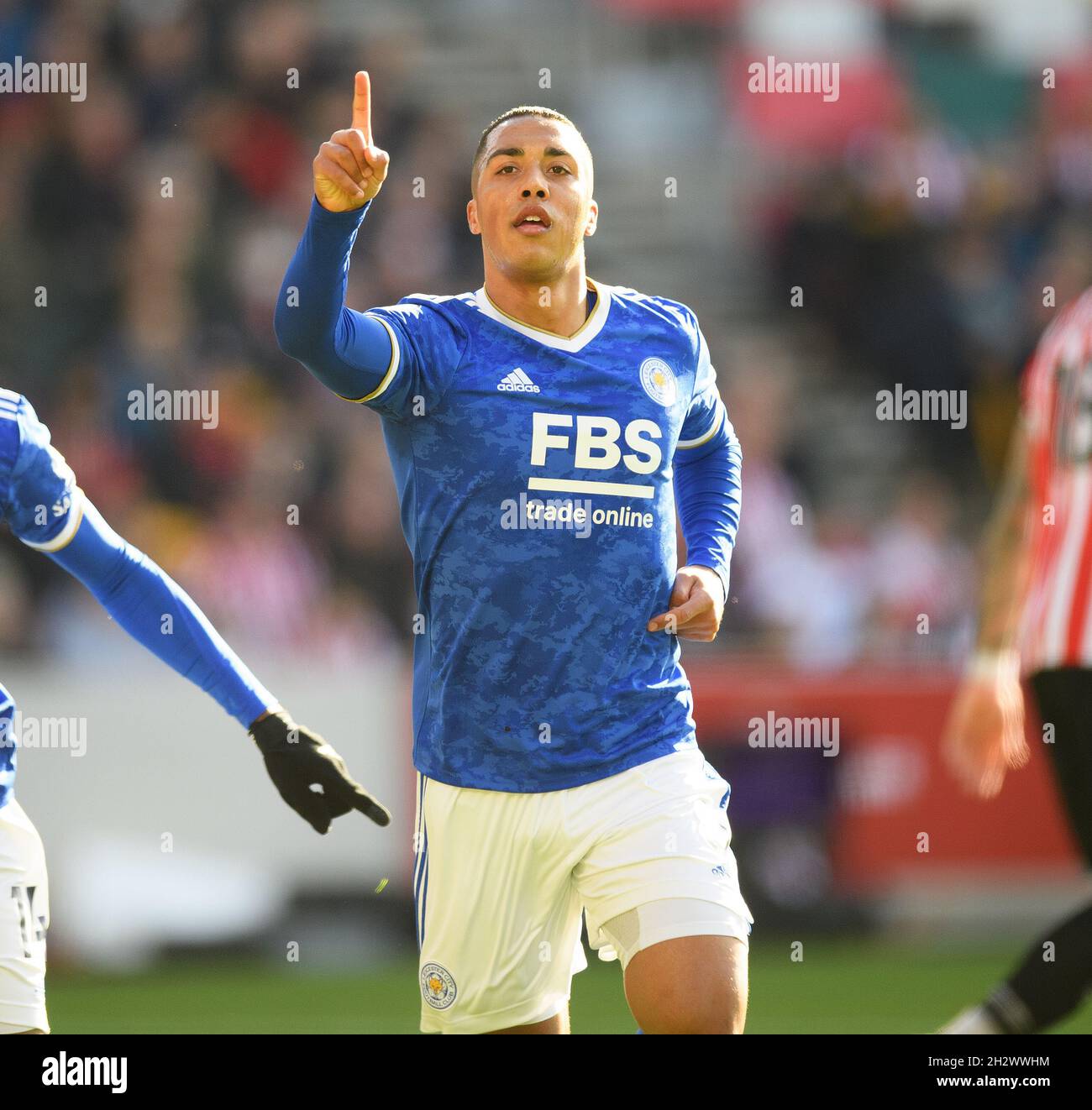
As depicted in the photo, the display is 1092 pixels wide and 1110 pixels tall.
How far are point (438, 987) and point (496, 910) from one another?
0.23 meters

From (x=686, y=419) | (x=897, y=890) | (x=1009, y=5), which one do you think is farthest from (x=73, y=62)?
(x=1009, y=5)

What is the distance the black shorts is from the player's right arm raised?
2.14 m

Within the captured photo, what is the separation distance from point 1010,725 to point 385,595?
17.1 ft

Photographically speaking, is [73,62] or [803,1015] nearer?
[803,1015]

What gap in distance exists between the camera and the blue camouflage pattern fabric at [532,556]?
4258 millimetres

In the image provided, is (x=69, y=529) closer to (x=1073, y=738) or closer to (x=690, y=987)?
(x=690, y=987)

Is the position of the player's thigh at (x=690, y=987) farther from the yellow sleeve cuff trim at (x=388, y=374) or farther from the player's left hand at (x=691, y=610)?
the yellow sleeve cuff trim at (x=388, y=374)

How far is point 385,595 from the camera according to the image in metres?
10.0

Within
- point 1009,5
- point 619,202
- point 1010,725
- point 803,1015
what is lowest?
point 803,1015

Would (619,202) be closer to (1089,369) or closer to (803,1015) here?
(803,1015)
